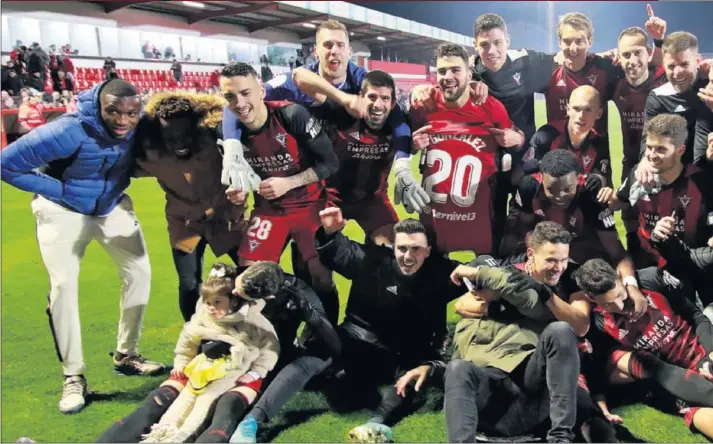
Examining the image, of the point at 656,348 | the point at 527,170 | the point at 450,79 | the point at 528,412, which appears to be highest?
the point at 450,79

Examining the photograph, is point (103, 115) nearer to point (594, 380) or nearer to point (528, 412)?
point (528, 412)

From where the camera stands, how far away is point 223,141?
8.82 feet

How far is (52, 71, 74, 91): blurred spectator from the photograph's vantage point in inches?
234

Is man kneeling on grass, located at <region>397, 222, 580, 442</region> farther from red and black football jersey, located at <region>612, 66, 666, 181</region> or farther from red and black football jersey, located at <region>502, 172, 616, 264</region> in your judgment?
red and black football jersey, located at <region>612, 66, 666, 181</region>

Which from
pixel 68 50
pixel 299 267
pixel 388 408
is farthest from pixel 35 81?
pixel 388 408

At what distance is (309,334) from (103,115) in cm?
144

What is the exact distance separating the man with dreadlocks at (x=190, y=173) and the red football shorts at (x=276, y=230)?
7 centimetres

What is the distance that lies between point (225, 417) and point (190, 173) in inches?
45.1

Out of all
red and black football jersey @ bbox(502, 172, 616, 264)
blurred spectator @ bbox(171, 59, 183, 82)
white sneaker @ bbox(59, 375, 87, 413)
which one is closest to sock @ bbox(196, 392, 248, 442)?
white sneaker @ bbox(59, 375, 87, 413)

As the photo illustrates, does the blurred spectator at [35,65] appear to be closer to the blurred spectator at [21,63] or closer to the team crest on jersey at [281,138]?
the blurred spectator at [21,63]

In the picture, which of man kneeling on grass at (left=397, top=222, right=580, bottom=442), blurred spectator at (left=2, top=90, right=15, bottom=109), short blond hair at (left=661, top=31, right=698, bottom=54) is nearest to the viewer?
man kneeling on grass at (left=397, top=222, right=580, bottom=442)

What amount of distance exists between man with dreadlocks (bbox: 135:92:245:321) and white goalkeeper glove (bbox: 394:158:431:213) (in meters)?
0.76

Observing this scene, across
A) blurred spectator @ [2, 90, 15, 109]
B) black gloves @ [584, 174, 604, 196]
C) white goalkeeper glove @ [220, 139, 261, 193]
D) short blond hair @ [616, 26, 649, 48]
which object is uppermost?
blurred spectator @ [2, 90, 15, 109]

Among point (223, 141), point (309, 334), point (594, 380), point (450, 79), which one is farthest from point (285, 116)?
point (594, 380)
